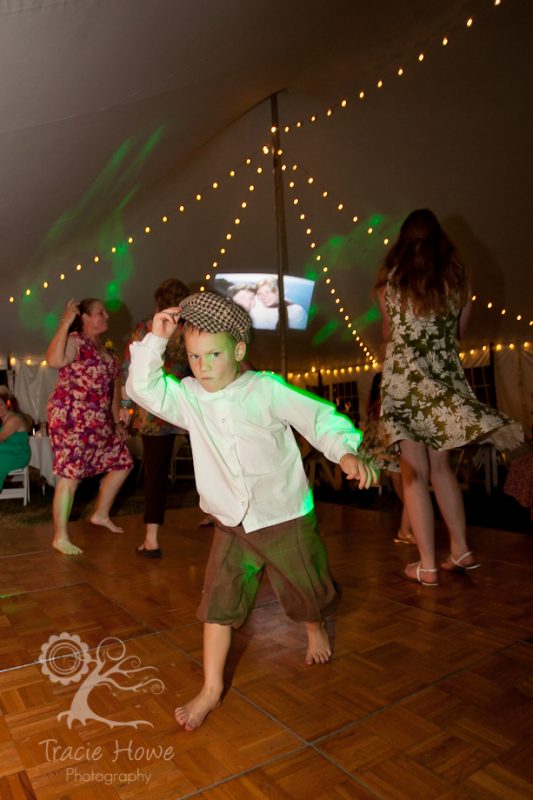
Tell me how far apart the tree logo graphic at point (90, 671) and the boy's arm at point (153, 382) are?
69cm

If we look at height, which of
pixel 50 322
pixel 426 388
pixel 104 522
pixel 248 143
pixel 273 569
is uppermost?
pixel 248 143

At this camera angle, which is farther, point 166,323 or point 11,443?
point 11,443

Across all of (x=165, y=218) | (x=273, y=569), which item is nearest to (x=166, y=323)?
(x=273, y=569)

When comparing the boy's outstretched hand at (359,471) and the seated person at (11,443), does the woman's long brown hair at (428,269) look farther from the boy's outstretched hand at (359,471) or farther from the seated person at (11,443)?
the seated person at (11,443)

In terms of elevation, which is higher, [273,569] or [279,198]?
[279,198]

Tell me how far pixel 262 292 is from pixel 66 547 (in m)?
4.19

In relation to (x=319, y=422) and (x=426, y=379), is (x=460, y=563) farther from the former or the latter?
(x=319, y=422)

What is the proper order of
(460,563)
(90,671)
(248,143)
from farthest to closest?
(248,143) → (460,563) → (90,671)

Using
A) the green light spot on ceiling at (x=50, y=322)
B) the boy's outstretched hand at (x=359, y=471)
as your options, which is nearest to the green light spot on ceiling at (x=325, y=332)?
the green light spot on ceiling at (x=50, y=322)

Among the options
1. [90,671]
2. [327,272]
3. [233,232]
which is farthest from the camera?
[327,272]

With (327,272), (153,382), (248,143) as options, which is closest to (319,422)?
(153,382)

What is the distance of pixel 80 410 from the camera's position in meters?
3.03

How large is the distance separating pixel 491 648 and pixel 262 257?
5.36 m

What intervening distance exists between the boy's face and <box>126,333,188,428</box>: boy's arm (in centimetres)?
7
